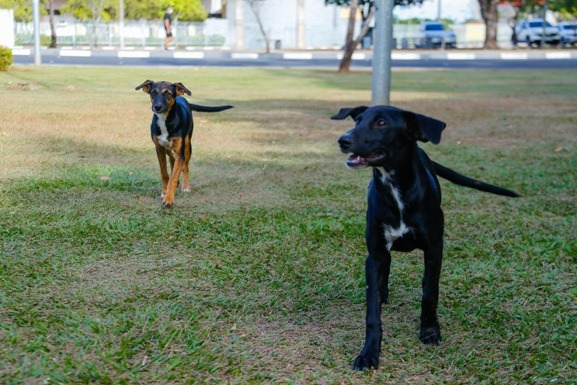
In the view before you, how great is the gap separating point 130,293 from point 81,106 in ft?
32.0

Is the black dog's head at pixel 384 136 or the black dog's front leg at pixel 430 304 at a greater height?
the black dog's head at pixel 384 136

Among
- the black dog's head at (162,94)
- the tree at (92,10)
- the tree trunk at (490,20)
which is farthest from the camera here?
the tree trunk at (490,20)

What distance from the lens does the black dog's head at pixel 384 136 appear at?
3697mm

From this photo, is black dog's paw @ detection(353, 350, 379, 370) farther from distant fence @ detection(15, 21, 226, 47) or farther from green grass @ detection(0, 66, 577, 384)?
distant fence @ detection(15, 21, 226, 47)

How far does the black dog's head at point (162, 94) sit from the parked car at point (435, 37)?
4782 centimetres

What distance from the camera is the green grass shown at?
12.1ft

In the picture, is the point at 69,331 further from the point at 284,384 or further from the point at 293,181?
the point at 293,181

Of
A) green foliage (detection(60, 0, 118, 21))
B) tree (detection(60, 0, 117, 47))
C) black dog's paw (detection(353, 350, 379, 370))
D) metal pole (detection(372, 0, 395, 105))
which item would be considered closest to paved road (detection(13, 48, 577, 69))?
tree (detection(60, 0, 117, 47))

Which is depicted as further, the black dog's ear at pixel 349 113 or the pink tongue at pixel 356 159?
the black dog's ear at pixel 349 113

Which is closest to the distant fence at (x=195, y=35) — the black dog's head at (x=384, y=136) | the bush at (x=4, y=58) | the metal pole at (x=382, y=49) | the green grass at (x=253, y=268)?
the bush at (x=4, y=58)

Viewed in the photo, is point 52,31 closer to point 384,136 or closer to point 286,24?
point 384,136

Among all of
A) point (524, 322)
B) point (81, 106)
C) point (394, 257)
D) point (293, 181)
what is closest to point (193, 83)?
point (81, 106)

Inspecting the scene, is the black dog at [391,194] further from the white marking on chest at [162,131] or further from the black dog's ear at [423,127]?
the white marking on chest at [162,131]

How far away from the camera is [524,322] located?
4.30 m
